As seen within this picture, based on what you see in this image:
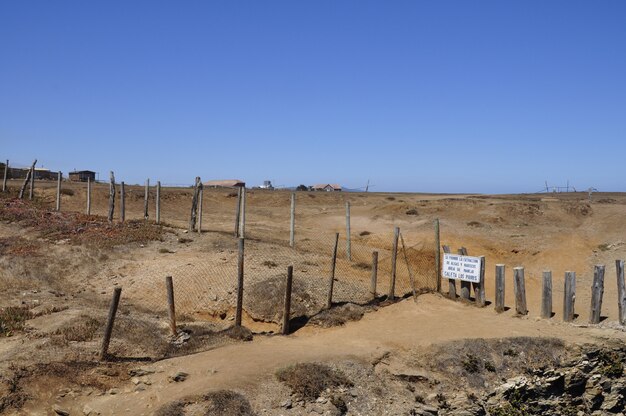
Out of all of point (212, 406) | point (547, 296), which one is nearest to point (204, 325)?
point (212, 406)

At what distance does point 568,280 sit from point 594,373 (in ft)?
8.36

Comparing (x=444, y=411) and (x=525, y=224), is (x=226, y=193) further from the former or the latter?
(x=444, y=411)

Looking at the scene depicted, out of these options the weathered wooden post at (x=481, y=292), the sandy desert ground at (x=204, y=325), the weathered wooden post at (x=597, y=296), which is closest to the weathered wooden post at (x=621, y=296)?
the sandy desert ground at (x=204, y=325)

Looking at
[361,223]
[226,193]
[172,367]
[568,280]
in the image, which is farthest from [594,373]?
[226,193]

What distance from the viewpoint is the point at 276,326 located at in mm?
13375

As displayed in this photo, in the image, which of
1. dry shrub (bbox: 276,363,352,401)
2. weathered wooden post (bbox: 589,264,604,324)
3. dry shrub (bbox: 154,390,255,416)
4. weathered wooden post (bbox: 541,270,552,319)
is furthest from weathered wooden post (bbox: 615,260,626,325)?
dry shrub (bbox: 154,390,255,416)

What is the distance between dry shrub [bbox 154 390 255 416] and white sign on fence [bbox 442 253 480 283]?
327 inches

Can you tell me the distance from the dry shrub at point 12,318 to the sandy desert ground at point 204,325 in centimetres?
6

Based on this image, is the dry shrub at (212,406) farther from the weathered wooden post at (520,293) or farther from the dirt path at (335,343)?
the weathered wooden post at (520,293)

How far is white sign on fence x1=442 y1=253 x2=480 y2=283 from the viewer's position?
15.5m

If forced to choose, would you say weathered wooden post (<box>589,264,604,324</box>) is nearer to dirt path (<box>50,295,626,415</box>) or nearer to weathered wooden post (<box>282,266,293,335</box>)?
dirt path (<box>50,295,626,415</box>)

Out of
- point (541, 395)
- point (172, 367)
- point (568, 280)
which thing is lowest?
point (541, 395)

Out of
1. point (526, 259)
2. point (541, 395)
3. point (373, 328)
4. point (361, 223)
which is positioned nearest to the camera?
point (541, 395)

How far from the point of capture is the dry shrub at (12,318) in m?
11.1
